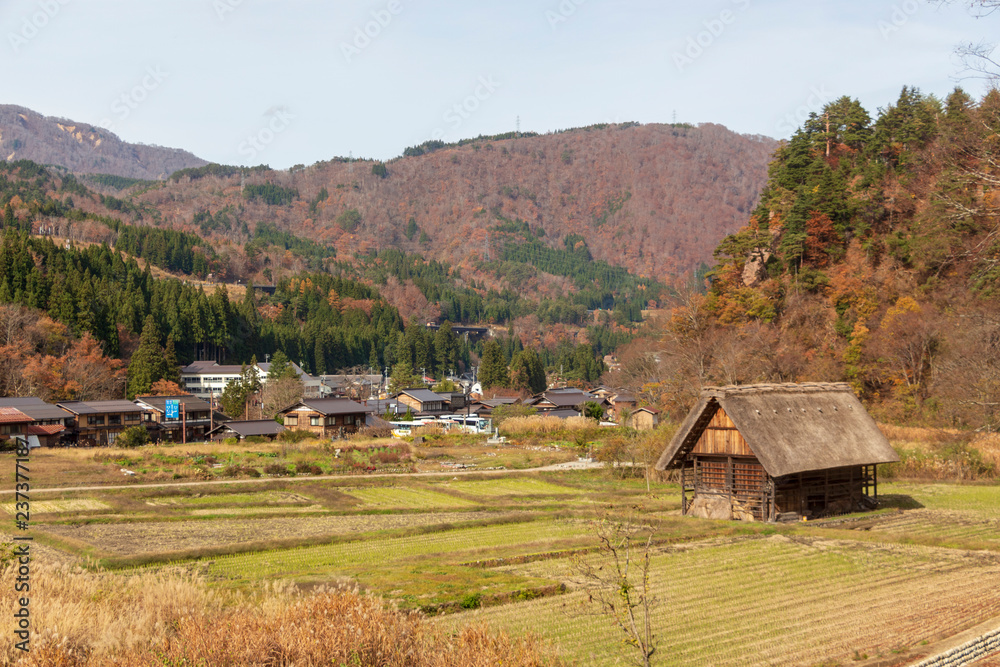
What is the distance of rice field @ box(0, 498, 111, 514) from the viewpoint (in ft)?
92.2

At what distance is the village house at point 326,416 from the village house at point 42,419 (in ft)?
50.2

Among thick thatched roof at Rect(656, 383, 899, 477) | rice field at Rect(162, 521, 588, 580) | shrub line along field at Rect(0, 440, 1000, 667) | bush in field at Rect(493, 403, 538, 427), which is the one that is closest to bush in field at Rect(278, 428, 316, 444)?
bush in field at Rect(493, 403, 538, 427)

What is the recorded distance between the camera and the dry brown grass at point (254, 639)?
8.76 meters

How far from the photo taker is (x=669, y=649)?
1240cm

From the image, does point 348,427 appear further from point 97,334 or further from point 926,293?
point 926,293

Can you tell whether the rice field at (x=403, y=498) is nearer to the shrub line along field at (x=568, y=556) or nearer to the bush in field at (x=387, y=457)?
the shrub line along field at (x=568, y=556)

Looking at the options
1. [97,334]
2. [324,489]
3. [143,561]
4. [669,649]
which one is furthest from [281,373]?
[669,649]

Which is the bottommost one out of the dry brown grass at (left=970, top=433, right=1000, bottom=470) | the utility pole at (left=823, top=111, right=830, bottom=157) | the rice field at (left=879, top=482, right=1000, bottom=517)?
the rice field at (left=879, top=482, right=1000, bottom=517)

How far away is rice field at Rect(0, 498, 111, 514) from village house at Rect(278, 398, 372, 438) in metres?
29.3

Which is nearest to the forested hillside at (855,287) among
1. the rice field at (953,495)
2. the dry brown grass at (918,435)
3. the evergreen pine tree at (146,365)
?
the dry brown grass at (918,435)

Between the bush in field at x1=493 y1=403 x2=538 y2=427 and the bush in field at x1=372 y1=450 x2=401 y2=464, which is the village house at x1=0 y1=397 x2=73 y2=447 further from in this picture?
the bush in field at x1=493 y1=403 x2=538 y2=427

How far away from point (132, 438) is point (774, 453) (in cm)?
4331

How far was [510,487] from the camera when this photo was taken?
36.2 meters

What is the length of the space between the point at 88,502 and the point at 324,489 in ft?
30.5
